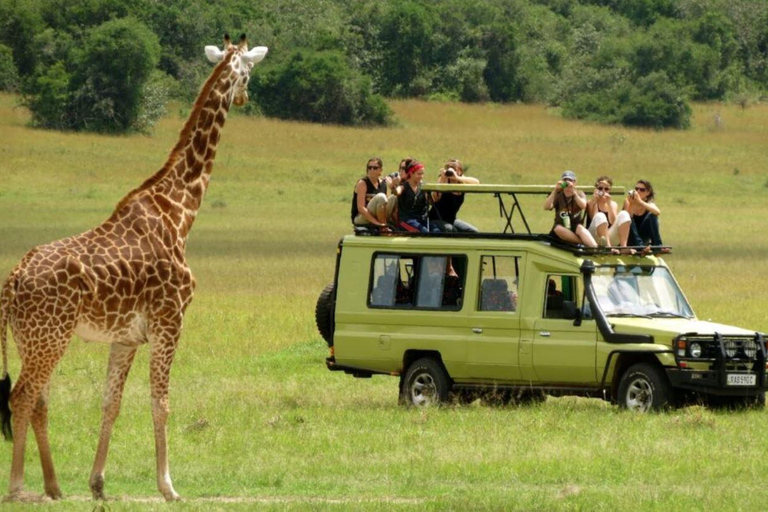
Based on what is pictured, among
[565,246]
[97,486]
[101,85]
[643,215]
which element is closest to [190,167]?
[97,486]

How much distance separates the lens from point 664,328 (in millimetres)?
15617

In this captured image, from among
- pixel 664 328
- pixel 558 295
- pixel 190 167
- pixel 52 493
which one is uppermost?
pixel 190 167

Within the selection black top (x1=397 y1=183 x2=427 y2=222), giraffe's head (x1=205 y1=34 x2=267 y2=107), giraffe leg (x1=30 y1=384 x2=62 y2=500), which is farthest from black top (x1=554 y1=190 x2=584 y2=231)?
giraffe leg (x1=30 y1=384 x2=62 y2=500)

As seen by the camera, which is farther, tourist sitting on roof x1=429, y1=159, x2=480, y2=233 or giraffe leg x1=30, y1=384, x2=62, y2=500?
tourist sitting on roof x1=429, y1=159, x2=480, y2=233

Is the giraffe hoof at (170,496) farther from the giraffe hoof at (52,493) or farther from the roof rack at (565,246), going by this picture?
the roof rack at (565,246)

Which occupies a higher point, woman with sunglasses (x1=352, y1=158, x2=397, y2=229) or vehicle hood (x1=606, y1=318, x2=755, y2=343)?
woman with sunglasses (x1=352, y1=158, x2=397, y2=229)

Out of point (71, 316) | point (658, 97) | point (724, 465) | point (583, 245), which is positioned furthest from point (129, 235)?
point (658, 97)

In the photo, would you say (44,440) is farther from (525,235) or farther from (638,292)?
(638,292)

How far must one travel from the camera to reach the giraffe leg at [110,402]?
11383mm

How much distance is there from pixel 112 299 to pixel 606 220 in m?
6.30

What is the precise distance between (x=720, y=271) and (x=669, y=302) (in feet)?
64.3

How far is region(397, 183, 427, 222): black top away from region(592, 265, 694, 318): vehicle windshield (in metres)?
2.06

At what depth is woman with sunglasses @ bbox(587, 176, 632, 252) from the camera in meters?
16.5

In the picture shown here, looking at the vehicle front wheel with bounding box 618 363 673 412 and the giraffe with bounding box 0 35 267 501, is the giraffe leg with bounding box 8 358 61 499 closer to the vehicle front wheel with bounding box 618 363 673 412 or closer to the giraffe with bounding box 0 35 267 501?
the giraffe with bounding box 0 35 267 501
